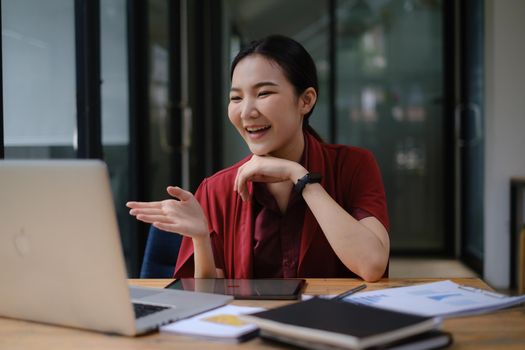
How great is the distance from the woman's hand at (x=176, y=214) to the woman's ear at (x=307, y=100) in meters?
0.46

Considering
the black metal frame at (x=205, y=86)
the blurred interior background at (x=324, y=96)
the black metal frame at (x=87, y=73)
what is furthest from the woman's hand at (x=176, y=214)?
the black metal frame at (x=205, y=86)

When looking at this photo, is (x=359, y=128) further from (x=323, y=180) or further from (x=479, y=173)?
(x=323, y=180)

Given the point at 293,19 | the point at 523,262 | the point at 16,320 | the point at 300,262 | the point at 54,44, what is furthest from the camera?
the point at 293,19

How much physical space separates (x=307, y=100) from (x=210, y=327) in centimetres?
89

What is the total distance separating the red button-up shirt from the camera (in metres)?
1.71

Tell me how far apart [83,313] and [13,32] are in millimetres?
1375

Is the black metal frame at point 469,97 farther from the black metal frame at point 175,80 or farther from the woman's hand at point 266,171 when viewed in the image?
the woman's hand at point 266,171

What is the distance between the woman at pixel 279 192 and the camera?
165cm

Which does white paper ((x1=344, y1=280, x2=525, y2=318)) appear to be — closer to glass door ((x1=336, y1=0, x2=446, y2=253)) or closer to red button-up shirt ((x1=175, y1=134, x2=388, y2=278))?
red button-up shirt ((x1=175, y1=134, x2=388, y2=278))

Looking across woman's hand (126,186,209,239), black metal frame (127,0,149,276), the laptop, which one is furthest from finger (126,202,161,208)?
black metal frame (127,0,149,276)

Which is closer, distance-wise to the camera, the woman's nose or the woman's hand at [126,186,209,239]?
the woman's hand at [126,186,209,239]

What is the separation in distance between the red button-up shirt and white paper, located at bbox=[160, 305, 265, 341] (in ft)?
1.71

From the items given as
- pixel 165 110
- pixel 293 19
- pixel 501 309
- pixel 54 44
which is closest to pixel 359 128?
pixel 293 19

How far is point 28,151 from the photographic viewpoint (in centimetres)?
232
